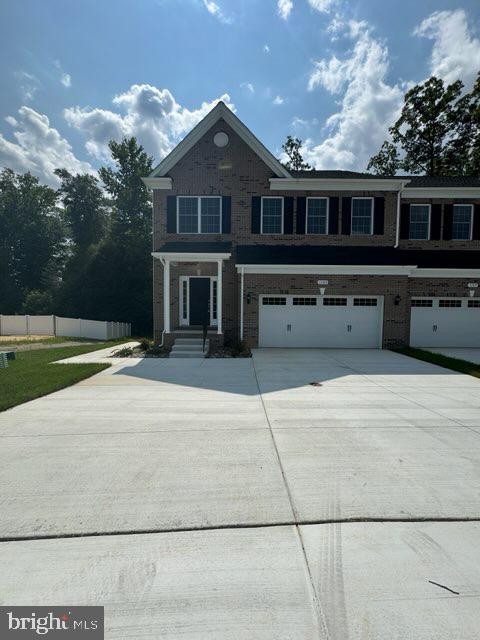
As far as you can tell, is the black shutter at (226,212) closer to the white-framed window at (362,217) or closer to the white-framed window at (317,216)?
the white-framed window at (317,216)

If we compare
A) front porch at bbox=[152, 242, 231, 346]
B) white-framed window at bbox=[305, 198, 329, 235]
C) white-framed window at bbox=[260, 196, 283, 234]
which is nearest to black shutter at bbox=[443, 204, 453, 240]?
white-framed window at bbox=[305, 198, 329, 235]

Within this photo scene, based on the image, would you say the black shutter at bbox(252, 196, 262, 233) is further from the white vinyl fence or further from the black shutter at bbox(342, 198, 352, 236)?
the white vinyl fence

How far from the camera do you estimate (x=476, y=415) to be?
5.75m

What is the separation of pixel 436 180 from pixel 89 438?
19.9 meters

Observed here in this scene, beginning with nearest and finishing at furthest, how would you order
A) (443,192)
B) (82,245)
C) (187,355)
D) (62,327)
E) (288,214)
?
(187,355) → (288,214) → (443,192) → (62,327) → (82,245)

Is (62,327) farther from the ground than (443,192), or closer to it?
closer to it

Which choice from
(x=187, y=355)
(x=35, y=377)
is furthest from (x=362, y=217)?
(x=35, y=377)

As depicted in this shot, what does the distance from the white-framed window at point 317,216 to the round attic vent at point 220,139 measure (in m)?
4.63

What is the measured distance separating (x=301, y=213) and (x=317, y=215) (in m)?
0.80

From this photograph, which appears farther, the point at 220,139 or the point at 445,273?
the point at 220,139

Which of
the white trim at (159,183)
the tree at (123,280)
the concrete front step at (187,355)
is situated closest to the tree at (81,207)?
the tree at (123,280)

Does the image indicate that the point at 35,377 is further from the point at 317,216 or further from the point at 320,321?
the point at 317,216

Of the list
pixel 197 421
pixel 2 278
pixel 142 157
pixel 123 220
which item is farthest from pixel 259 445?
pixel 2 278

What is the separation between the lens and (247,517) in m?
2.97
